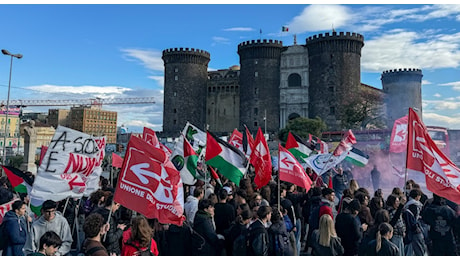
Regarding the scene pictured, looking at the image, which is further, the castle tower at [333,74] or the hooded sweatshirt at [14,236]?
the castle tower at [333,74]

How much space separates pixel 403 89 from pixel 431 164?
62.2 m

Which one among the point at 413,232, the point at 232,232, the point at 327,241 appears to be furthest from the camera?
the point at 413,232

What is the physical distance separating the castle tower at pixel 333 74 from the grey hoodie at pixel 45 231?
4785 cm

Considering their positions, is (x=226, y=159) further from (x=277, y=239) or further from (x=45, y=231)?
(x=45, y=231)

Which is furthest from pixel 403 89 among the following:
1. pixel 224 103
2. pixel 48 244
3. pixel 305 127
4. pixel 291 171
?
pixel 48 244

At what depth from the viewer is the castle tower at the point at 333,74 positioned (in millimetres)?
51062

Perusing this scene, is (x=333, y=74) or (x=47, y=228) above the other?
(x=333, y=74)

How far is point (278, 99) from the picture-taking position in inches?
2146

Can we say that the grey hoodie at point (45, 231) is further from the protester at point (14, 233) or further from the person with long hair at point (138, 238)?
the person with long hair at point (138, 238)

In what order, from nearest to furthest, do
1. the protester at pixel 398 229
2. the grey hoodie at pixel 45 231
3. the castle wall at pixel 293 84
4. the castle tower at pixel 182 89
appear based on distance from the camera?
the grey hoodie at pixel 45 231 < the protester at pixel 398 229 < the castle wall at pixel 293 84 < the castle tower at pixel 182 89

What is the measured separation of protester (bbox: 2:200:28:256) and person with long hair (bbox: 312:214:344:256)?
3.70 meters

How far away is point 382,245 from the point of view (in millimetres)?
4605

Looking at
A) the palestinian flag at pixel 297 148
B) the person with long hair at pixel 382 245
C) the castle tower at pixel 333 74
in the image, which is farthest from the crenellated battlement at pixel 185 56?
the person with long hair at pixel 382 245

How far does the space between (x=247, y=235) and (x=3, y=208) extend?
375cm
